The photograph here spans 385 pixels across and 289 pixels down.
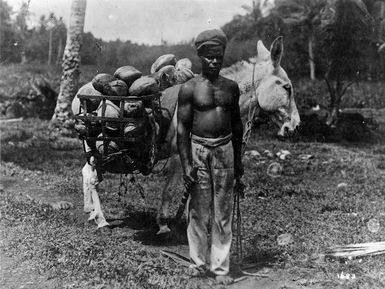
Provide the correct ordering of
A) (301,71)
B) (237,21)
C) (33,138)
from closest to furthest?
(33,138) → (301,71) → (237,21)

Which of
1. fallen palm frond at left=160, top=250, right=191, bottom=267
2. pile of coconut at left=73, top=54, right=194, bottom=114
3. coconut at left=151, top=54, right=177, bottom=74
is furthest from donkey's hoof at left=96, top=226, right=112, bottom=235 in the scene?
coconut at left=151, top=54, right=177, bottom=74

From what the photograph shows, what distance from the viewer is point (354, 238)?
5973mm

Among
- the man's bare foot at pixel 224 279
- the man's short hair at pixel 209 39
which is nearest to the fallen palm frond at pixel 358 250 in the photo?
the man's bare foot at pixel 224 279

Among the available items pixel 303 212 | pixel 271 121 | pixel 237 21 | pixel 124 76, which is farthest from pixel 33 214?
pixel 237 21

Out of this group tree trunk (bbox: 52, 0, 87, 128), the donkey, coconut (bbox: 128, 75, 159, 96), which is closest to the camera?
coconut (bbox: 128, 75, 159, 96)

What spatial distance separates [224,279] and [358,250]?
1834 millimetres

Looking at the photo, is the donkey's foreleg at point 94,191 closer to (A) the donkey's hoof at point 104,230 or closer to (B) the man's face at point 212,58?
(A) the donkey's hoof at point 104,230

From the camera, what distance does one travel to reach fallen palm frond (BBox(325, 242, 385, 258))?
534 centimetres

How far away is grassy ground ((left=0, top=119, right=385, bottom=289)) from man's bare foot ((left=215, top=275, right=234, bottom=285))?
0.08 metres

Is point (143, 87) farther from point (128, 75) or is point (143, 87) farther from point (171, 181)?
point (171, 181)

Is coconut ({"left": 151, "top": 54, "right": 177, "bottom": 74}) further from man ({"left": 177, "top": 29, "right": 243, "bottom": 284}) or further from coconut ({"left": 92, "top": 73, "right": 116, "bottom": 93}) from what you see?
man ({"left": 177, "top": 29, "right": 243, "bottom": 284})

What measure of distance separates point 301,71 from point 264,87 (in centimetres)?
3521

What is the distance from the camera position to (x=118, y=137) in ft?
18.1

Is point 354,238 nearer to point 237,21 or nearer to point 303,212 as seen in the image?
point 303,212
